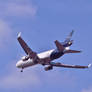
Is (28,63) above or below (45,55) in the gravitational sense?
above

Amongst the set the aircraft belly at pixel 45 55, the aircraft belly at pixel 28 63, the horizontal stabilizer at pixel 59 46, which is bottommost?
the horizontal stabilizer at pixel 59 46

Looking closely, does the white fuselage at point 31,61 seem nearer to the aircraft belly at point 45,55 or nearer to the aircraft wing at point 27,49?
the aircraft belly at point 45,55

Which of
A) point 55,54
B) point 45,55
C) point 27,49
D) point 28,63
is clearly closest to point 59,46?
point 55,54

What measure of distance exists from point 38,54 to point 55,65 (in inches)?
437

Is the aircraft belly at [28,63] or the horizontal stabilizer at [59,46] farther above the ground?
the aircraft belly at [28,63]

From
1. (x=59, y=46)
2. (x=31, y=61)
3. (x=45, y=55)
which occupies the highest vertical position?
(x=31, y=61)

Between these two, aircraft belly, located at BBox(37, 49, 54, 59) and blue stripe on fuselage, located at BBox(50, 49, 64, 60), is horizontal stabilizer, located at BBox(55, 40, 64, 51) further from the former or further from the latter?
aircraft belly, located at BBox(37, 49, 54, 59)

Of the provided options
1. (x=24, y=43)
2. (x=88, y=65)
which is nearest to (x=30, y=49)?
(x=24, y=43)

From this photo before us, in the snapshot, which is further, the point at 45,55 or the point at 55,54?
the point at 45,55

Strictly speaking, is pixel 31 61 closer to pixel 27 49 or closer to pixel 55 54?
pixel 27 49

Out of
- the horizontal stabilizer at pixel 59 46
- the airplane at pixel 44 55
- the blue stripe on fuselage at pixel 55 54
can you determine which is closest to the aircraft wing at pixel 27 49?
the airplane at pixel 44 55

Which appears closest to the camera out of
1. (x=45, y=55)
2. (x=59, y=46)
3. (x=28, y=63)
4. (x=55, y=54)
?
(x=59, y=46)

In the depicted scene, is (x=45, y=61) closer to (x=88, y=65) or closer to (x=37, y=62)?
(x=37, y=62)

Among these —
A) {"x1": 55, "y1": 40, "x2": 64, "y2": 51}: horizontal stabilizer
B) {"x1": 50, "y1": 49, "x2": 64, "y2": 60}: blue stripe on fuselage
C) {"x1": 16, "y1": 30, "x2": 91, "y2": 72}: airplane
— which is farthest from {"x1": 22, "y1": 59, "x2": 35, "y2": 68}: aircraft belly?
{"x1": 55, "y1": 40, "x2": 64, "y2": 51}: horizontal stabilizer
